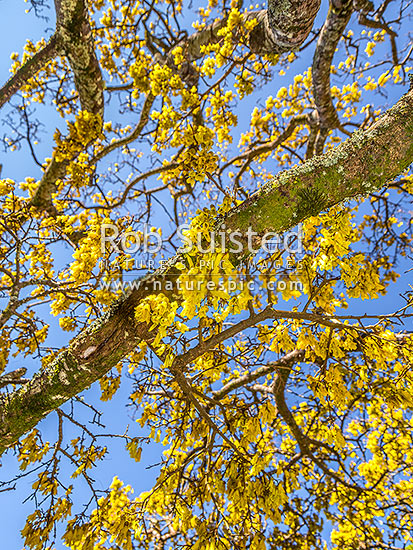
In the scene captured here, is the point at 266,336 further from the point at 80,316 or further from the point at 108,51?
the point at 108,51

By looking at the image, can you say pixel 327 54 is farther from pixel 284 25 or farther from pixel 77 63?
pixel 77 63

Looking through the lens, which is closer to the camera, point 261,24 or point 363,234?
point 261,24

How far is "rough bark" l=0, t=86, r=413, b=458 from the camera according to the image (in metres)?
1.54

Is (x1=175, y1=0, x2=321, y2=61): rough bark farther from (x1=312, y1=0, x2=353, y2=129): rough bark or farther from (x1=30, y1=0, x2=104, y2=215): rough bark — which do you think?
(x1=30, y1=0, x2=104, y2=215): rough bark

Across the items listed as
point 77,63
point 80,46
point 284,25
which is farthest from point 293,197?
point 77,63

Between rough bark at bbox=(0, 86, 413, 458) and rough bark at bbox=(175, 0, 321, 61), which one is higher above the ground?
rough bark at bbox=(175, 0, 321, 61)

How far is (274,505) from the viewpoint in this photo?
6.06 feet

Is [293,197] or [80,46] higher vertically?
[80,46]

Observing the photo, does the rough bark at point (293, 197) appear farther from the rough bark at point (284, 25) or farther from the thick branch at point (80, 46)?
the thick branch at point (80, 46)

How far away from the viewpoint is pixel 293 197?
1536 mm

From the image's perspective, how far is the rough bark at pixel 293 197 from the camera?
1542 mm

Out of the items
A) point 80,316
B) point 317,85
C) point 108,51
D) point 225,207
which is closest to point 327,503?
point 80,316

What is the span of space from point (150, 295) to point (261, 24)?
360 cm

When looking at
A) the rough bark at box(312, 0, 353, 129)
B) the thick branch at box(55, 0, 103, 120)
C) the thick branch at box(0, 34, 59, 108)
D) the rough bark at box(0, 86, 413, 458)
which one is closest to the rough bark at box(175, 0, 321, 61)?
the rough bark at box(312, 0, 353, 129)
